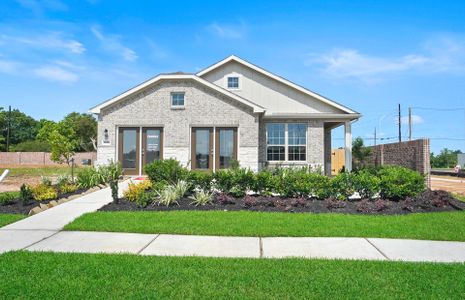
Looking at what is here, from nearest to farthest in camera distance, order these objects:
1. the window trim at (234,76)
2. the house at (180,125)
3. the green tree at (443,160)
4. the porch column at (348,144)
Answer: the house at (180,125) → the porch column at (348,144) → the window trim at (234,76) → the green tree at (443,160)

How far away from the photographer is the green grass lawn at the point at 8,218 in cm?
746

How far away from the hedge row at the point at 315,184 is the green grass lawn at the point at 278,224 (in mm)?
1536

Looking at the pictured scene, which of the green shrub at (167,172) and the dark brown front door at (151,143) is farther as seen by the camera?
the dark brown front door at (151,143)

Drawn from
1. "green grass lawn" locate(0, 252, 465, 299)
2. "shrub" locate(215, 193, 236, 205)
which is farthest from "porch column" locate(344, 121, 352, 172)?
"green grass lawn" locate(0, 252, 465, 299)

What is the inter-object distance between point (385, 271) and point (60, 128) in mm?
32494

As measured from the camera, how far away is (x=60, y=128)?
31.1 m

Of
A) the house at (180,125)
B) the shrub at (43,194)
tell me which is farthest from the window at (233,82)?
the shrub at (43,194)

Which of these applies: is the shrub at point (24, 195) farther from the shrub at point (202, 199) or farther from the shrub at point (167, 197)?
the shrub at point (202, 199)

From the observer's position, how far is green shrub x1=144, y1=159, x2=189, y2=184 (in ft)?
34.7

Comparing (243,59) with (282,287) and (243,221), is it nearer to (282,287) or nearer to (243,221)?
(243,221)

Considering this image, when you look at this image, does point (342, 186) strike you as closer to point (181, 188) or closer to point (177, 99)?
point (181, 188)

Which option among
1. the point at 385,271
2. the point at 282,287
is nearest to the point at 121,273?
the point at 282,287

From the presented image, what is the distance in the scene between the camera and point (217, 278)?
404cm

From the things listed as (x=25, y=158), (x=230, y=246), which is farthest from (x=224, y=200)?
(x=25, y=158)
